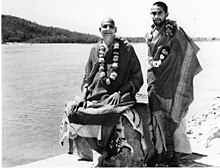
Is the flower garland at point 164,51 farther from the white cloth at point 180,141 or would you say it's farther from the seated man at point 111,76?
the white cloth at point 180,141

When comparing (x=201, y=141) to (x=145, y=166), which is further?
(x=201, y=141)

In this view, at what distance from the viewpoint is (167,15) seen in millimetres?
6027

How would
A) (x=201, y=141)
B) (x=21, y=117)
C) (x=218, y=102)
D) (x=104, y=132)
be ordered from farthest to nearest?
(x=21, y=117)
(x=218, y=102)
(x=201, y=141)
(x=104, y=132)

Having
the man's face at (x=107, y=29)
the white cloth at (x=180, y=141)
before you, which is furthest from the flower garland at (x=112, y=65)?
the white cloth at (x=180, y=141)

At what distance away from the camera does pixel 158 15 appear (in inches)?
233

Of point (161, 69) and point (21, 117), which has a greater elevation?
point (161, 69)

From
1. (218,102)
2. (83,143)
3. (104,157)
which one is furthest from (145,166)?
(218,102)

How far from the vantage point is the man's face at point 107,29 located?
19.6 ft

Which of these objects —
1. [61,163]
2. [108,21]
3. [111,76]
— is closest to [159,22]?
[108,21]

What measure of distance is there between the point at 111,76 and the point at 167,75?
2.35ft

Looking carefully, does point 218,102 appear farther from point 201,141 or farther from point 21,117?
point 21,117

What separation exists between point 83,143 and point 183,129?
1397 mm

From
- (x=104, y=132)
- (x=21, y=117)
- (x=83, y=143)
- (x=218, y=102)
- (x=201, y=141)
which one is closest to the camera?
(x=104, y=132)

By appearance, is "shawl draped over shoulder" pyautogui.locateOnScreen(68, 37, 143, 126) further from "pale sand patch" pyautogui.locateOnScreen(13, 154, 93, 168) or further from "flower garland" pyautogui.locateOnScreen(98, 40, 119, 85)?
"pale sand patch" pyautogui.locateOnScreen(13, 154, 93, 168)
